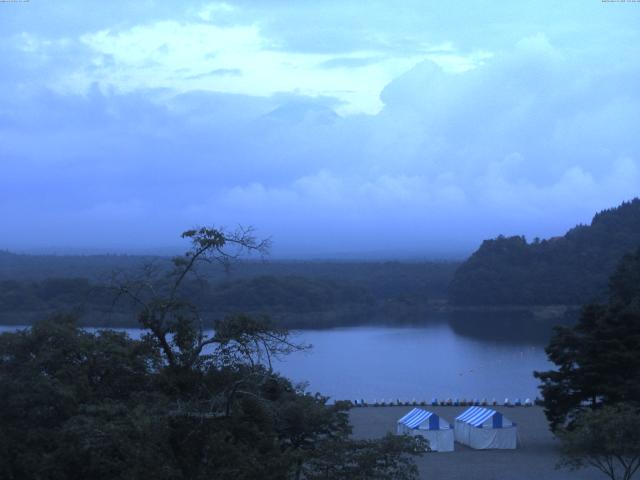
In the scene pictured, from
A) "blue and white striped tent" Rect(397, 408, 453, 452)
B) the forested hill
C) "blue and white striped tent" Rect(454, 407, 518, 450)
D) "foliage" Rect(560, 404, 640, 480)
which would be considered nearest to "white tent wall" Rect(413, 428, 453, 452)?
"blue and white striped tent" Rect(397, 408, 453, 452)

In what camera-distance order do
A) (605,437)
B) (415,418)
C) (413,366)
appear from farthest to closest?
(413,366) < (415,418) < (605,437)

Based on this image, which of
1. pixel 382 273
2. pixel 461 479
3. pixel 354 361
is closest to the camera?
pixel 461 479

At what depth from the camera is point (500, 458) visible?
38.2 ft

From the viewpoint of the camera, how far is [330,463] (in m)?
5.86

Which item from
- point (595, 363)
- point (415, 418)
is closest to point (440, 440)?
point (415, 418)

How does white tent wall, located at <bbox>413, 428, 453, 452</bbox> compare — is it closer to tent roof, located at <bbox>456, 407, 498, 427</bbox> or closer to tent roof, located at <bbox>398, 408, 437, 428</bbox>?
tent roof, located at <bbox>398, 408, 437, 428</bbox>

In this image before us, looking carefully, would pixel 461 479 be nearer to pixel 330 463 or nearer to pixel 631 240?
pixel 330 463

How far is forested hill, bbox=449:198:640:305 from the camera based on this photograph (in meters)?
44.9

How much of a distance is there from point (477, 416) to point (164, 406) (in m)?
7.88

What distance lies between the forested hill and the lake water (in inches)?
528

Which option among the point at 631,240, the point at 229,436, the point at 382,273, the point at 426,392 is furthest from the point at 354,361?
the point at 382,273

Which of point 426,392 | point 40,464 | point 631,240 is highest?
point 631,240

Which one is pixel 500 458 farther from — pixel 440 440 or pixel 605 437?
pixel 605 437

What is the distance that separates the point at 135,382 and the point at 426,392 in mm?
13389
